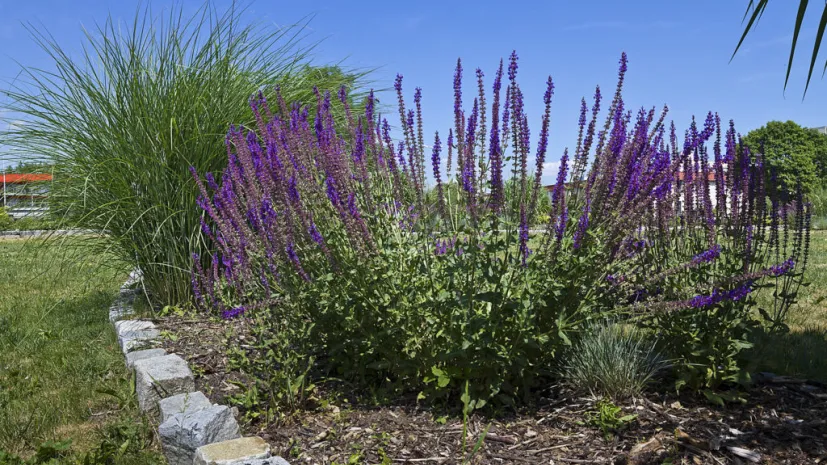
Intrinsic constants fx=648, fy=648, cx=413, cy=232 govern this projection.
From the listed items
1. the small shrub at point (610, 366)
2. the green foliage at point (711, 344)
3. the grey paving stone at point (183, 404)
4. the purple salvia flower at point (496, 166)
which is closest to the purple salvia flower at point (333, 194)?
the purple salvia flower at point (496, 166)

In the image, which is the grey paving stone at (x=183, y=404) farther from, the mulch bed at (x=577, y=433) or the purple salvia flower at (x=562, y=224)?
the purple salvia flower at (x=562, y=224)

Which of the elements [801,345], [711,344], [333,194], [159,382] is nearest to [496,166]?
[333,194]

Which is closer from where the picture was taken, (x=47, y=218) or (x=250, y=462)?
(x=250, y=462)

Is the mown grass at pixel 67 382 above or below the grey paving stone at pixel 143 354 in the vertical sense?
below

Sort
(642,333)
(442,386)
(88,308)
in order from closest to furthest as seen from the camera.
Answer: (442,386), (642,333), (88,308)

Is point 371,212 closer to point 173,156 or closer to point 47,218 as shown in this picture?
point 173,156

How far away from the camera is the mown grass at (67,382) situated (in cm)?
318

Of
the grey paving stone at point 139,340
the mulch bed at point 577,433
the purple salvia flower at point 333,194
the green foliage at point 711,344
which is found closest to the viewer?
the mulch bed at point 577,433

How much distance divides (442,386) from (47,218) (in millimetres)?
4182

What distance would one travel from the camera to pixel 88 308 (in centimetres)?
589

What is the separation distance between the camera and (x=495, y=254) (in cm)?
282

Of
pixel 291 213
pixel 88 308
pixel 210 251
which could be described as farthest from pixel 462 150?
pixel 88 308

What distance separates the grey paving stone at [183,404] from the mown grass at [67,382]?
0.19 meters

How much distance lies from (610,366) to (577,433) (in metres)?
0.36
